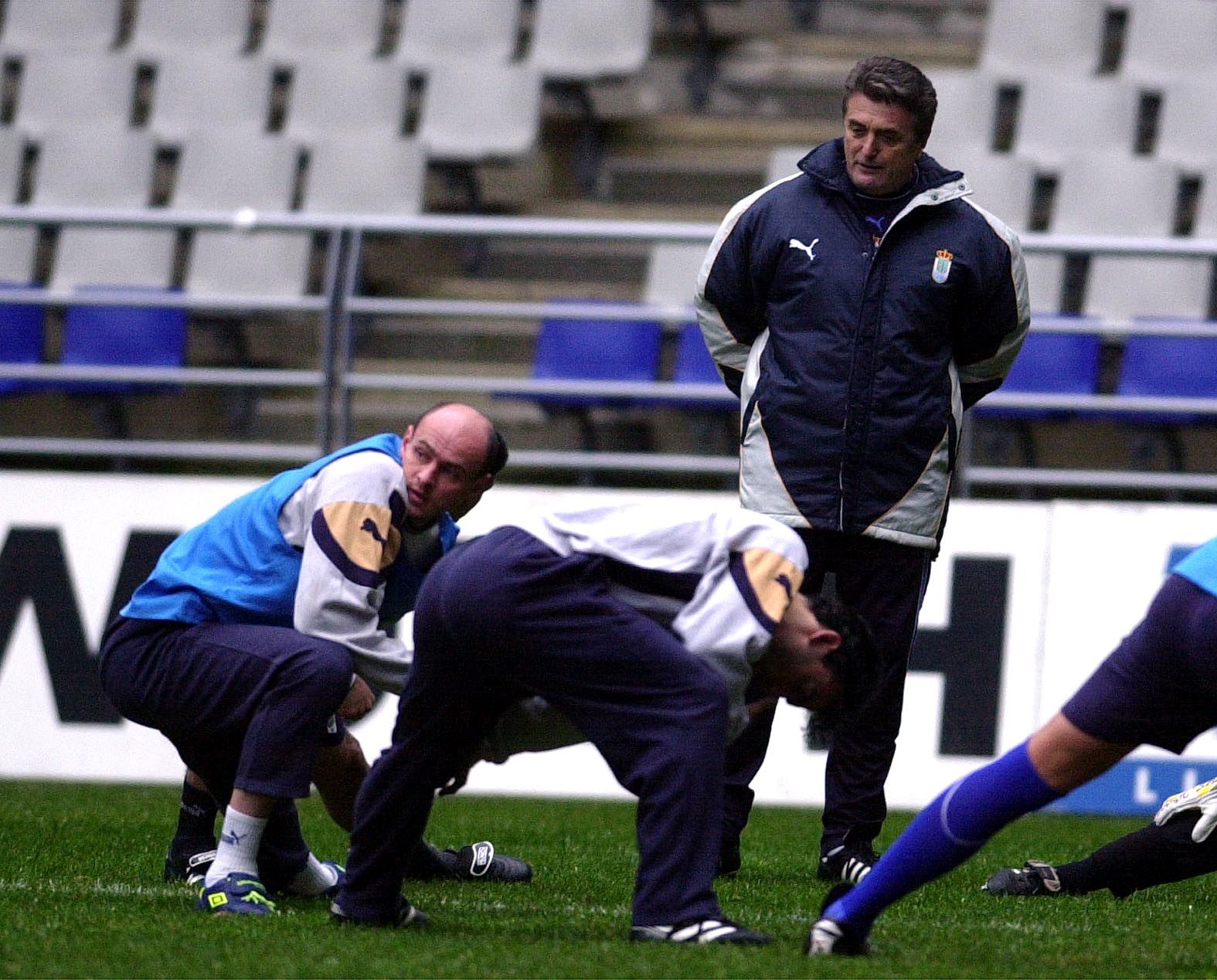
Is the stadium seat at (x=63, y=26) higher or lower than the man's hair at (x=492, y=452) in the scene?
higher

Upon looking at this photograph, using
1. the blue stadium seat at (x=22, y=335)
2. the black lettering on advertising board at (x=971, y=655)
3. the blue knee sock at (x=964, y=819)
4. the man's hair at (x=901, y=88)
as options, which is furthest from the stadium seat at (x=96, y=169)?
the blue knee sock at (x=964, y=819)

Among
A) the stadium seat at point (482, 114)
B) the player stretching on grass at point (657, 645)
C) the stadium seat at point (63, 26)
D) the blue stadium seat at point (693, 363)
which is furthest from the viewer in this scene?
the stadium seat at point (63, 26)

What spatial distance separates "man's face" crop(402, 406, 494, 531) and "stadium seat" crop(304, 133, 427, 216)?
712 cm

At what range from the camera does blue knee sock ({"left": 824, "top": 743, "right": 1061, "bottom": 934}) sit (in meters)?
3.54

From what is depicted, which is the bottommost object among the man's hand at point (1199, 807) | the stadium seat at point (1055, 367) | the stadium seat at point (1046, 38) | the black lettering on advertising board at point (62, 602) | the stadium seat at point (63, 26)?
the black lettering on advertising board at point (62, 602)

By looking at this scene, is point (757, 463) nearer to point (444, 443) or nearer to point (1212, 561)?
point (444, 443)

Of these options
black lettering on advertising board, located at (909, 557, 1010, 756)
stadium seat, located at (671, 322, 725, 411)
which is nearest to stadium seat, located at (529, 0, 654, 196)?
stadium seat, located at (671, 322, 725, 411)

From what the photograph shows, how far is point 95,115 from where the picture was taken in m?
12.3

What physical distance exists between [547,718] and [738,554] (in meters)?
0.67

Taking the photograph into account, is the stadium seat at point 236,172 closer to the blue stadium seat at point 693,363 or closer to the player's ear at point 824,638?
the blue stadium seat at point 693,363

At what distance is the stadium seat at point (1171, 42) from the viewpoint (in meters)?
11.4

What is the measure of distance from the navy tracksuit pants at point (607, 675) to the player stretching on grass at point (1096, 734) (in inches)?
15.1

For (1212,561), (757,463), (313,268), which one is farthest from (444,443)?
(313,268)

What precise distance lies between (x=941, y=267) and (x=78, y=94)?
872 cm
